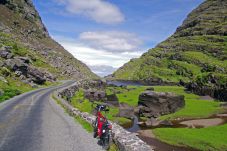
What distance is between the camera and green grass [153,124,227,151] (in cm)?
4672

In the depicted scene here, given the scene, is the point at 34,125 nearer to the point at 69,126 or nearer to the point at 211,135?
the point at 69,126

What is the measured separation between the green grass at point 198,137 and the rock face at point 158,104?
27.3 meters

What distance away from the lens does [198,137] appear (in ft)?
169

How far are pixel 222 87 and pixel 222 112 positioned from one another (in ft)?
146

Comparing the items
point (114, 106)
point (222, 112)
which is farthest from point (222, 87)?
point (114, 106)

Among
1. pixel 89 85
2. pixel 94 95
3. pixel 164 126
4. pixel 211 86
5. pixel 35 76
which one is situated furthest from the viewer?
pixel 89 85

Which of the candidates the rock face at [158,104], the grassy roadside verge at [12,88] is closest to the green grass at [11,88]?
the grassy roadside verge at [12,88]

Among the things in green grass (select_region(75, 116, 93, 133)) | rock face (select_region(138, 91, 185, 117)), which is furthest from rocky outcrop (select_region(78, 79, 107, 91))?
green grass (select_region(75, 116, 93, 133))

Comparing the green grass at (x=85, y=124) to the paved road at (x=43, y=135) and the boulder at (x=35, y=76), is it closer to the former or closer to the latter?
the paved road at (x=43, y=135)

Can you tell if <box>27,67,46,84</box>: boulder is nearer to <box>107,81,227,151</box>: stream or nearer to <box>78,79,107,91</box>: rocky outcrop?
<box>78,79,107,91</box>: rocky outcrop

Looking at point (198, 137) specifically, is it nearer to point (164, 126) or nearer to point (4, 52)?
point (164, 126)

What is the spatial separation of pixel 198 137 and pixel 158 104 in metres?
37.4

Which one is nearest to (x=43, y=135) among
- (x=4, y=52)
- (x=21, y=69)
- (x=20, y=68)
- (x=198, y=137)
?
(x=198, y=137)

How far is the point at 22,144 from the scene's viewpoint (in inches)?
1060
